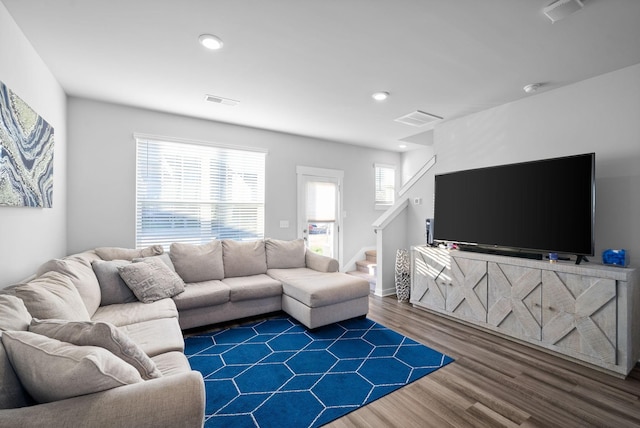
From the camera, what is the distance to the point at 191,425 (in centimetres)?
106

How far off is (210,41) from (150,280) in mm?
2206

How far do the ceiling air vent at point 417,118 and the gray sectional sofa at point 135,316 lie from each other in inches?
88.7

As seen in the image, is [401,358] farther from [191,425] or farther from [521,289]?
[191,425]

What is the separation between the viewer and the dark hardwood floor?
184 cm

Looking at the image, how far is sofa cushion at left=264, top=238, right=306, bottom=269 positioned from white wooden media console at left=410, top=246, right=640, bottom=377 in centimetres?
186

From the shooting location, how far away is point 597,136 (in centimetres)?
285

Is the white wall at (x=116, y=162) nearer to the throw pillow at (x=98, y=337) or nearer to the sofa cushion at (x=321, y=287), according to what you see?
the sofa cushion at (x=321, y=287)

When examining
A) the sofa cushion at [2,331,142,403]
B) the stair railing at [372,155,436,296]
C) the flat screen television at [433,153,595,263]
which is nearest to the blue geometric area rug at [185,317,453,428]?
the sofa cushion at [2,331,142,403]

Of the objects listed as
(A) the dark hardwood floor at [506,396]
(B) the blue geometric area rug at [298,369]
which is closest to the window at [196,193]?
(B) the blue geometric area rug at [298,369]

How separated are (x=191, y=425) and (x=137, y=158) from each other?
367 cm

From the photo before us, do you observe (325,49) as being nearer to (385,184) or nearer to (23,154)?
(23,154)

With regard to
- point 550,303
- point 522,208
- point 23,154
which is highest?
point 23,154

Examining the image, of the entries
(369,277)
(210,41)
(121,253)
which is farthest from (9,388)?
(369,277)

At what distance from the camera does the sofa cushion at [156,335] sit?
187 centimetres
